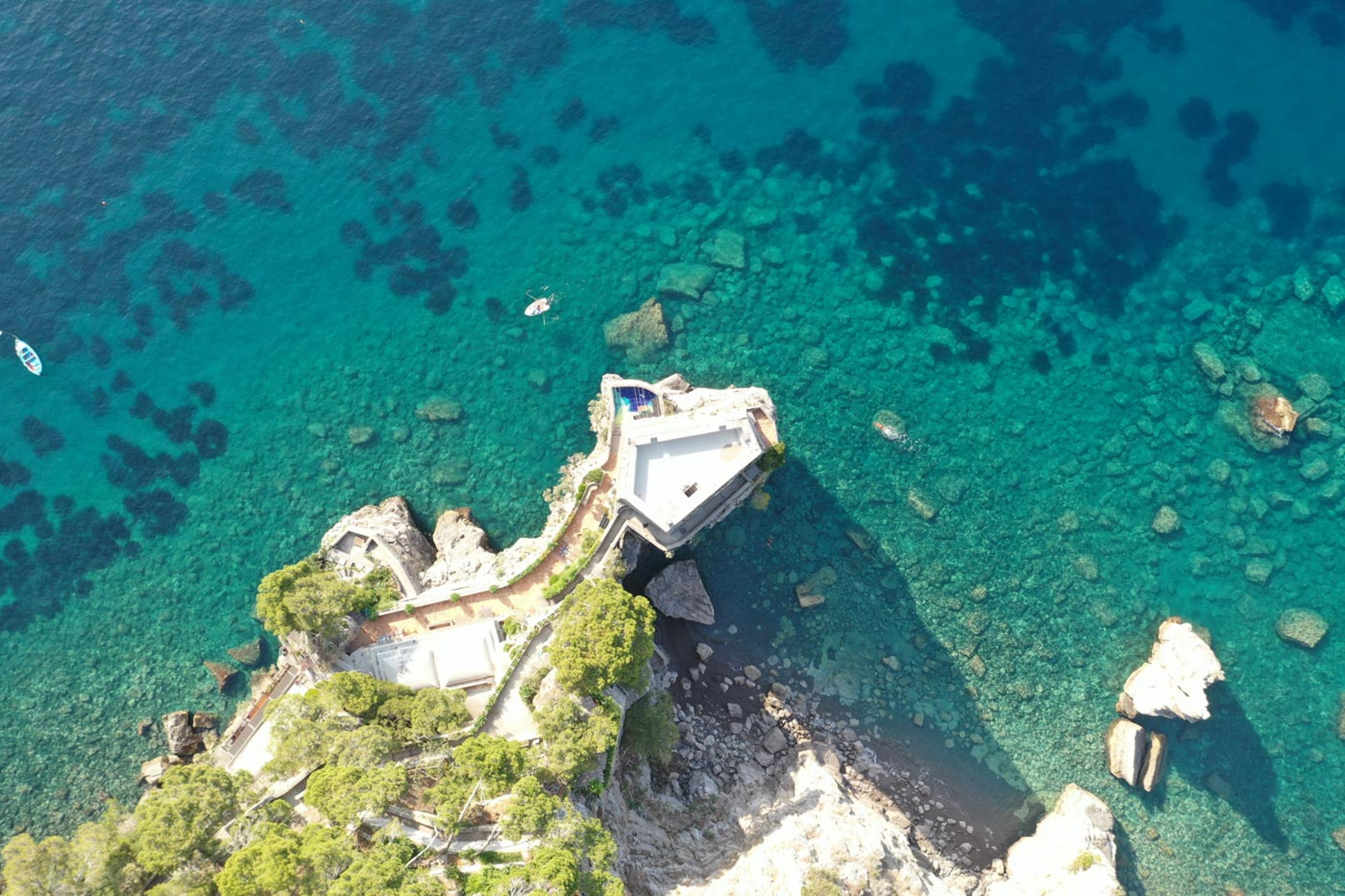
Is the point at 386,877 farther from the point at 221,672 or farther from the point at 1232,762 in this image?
the point at 1232,762

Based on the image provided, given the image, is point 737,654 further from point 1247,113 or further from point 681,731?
point 1247,113

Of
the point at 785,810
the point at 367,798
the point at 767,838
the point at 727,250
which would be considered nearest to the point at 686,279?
the point at 727,250

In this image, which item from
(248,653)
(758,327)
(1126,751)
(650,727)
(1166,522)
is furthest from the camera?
(758,327)

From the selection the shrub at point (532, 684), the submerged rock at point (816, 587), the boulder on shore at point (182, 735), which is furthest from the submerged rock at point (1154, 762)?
the boulder on shore at point (182, 735)

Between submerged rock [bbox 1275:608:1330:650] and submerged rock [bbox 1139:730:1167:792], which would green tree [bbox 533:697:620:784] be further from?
submerged rock [bbox 1275:608:1330:650]

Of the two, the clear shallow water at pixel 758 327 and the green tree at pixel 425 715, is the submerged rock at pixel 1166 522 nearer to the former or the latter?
the clear shallow water at pixel 758 327

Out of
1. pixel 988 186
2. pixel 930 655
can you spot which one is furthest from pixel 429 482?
pixel 988 186
